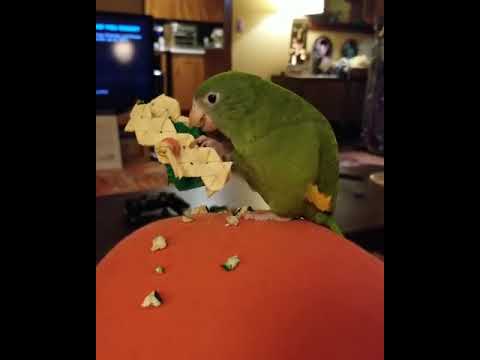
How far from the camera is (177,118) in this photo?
1.43ft

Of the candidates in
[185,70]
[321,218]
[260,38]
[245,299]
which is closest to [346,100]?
[260,38]

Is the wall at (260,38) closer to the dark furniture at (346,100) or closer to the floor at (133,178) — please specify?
the dark furniture at (346,100)

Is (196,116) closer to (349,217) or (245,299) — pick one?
(245,299)

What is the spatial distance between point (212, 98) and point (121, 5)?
401 centimetres

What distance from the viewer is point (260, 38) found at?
3.74 metres

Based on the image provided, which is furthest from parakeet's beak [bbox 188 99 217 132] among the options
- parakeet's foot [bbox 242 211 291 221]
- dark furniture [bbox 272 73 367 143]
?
dark furniture [bbox 272 73 367 143]

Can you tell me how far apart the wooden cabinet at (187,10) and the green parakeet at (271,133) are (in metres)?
4.21

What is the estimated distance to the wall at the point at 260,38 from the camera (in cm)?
358

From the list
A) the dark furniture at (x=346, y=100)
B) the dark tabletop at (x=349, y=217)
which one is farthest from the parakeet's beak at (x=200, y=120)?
the dark furniture at (x=346, y=100)
